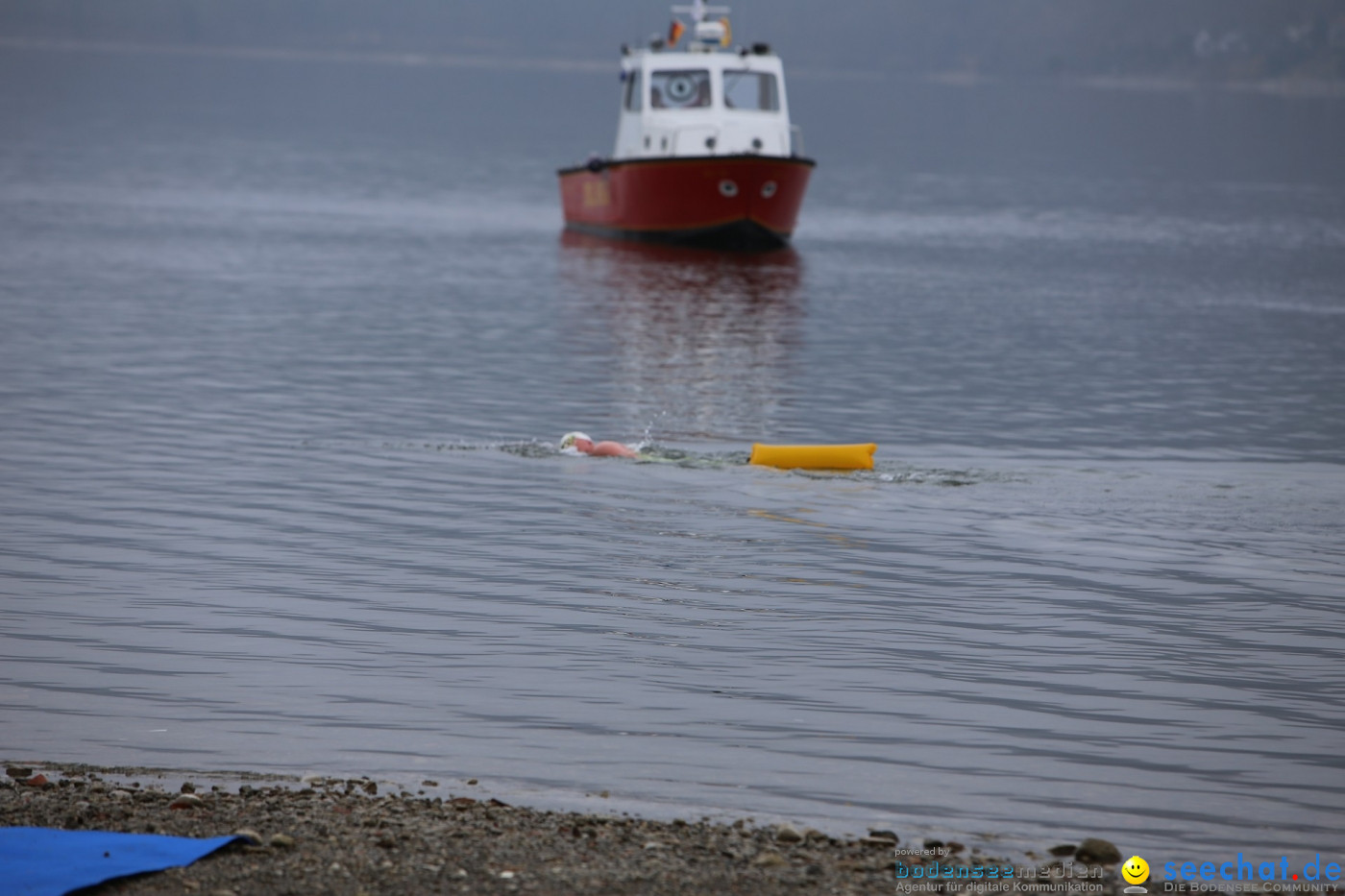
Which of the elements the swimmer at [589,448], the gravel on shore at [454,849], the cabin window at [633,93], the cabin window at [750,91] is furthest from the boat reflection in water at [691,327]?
the gravel on shore at [454,849]

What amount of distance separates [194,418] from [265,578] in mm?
7455

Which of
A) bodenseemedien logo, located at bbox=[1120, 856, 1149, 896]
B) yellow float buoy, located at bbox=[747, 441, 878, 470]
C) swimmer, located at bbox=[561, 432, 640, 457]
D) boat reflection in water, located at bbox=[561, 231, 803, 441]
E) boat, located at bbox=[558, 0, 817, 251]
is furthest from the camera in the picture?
boat, located at bbox=[558, 0, 817, 251]

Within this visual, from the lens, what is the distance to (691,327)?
3036cm

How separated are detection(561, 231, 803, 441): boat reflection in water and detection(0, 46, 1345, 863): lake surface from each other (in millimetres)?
160

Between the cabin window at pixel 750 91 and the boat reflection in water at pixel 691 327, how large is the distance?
366cm

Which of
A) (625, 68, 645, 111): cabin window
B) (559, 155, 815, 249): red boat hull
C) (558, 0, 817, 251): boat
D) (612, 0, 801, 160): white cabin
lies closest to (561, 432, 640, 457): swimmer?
(559, 155, 815, 249): red boat hull

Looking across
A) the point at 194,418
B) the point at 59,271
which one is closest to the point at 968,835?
the point at 194,418

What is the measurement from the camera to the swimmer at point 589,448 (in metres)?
18.9

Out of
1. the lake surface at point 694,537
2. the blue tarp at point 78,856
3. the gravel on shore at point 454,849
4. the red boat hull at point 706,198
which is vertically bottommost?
the blue tarp at point 78,856

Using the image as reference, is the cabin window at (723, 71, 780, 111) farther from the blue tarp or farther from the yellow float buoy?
the blue tarp

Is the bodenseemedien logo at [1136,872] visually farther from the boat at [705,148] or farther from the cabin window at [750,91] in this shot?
the cabin window at [750,91]

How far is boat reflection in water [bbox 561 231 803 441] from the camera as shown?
22.1 m

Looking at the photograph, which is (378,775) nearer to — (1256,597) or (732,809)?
(732,809)

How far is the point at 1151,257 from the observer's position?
47031 millimetres
